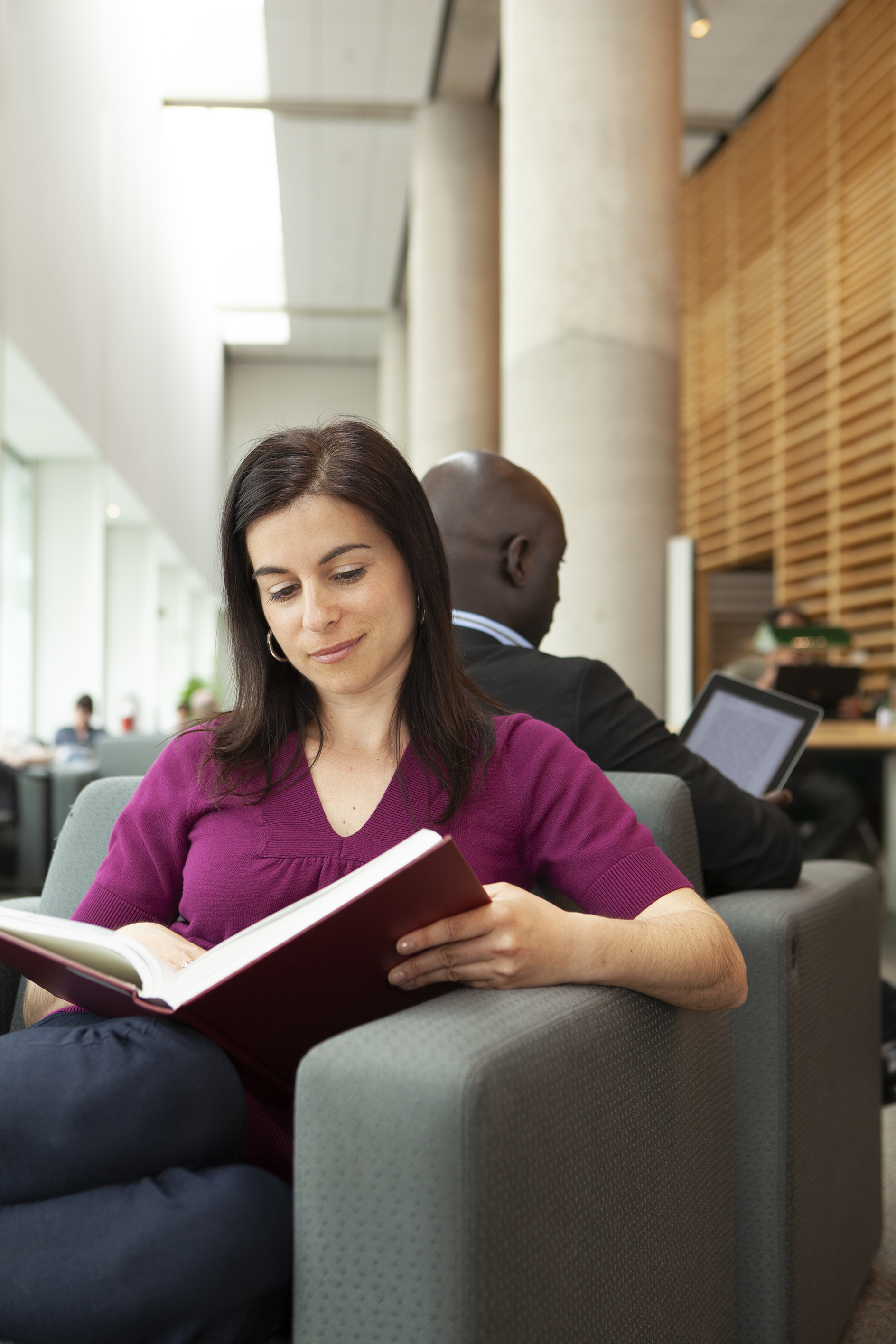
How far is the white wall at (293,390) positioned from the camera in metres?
18.9

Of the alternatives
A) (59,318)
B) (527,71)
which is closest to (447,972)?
(527,71)

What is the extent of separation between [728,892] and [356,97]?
937 cm

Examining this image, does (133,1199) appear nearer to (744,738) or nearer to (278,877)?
(278,877)

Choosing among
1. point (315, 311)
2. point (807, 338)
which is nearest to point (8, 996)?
point (807, 338)

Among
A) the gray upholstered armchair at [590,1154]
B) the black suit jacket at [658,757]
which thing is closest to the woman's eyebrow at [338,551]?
the black suit jacket at [658,757]

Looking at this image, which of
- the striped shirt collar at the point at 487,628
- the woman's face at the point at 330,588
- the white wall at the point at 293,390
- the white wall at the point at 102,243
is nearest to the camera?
the woman's face at the point at 330,588

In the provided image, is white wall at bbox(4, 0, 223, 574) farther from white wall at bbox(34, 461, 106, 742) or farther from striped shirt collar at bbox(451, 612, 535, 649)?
striped shirt collar at bbox(451, 612, 535, 649)

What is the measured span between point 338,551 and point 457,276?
888 centimetres

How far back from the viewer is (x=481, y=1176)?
0.83m

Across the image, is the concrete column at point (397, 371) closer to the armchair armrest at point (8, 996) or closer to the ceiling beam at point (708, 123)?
the ceiling beam at point (708, 123)

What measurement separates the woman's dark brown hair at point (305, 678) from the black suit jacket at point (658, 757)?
0.28 m

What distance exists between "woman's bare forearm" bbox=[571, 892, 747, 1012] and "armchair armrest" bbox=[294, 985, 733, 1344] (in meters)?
0.03

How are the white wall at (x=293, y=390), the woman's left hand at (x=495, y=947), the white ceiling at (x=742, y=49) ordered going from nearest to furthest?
the woman's left hand at (x=495, y=947), the white ceiling at (x=742, y=49), the white wall at (x=293, y=390)

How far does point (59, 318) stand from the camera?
827 centimetres
